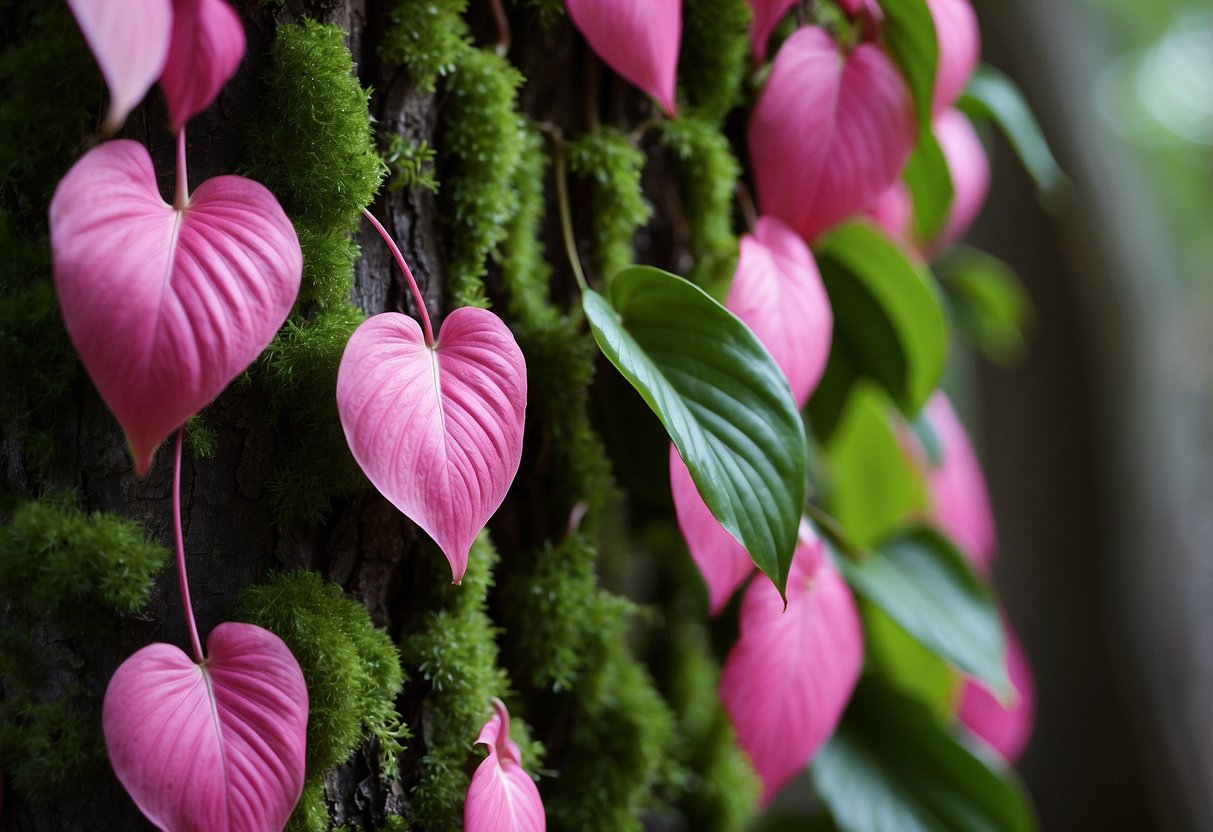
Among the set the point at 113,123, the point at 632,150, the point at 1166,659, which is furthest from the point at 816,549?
the point at 1166,659

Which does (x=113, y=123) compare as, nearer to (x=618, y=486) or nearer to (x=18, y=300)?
(x=18, y=300)

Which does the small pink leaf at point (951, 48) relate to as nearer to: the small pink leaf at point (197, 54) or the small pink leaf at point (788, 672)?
Result: the small pink leaf at point (788, 672)

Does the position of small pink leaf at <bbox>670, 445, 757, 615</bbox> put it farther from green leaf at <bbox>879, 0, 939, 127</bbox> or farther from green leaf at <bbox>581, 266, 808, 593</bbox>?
green leaf at <bbox>879, 0, 939, 127</bbox>

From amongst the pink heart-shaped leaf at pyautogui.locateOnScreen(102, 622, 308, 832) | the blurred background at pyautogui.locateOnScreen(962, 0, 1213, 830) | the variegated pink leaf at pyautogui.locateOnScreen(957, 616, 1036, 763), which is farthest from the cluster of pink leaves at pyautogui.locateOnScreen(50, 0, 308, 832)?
the blurred background at pyautogui.locateOnScreen(962, 0, 1213, 830)

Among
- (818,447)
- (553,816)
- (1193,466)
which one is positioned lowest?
(1193,466)

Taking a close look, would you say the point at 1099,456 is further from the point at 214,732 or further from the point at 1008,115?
the point at 214,732

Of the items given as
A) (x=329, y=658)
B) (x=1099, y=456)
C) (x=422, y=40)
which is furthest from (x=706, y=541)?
(x=1099, y=456)
